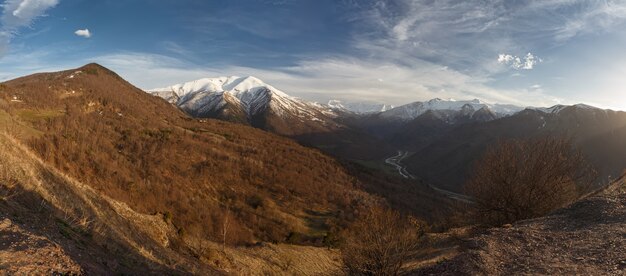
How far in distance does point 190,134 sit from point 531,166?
10617cm

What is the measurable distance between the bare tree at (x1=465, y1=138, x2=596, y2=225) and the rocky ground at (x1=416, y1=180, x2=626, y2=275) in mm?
5324

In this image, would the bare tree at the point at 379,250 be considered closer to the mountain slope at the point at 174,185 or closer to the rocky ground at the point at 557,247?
the rocky ground at the point at 557,247

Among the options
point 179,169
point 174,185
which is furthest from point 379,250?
point 179,169

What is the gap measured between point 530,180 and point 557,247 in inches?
490

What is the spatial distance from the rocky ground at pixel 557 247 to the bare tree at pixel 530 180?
17.5 feet

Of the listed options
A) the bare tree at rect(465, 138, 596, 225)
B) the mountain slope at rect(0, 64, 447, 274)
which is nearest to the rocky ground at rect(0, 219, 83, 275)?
the mountain slope at rect(0, 64, 447, 274)

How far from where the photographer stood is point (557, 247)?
53.9ft

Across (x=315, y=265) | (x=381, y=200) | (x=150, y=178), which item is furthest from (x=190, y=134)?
(x=315, y=265)

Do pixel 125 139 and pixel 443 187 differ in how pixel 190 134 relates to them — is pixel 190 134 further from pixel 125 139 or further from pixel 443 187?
pixel 443 187

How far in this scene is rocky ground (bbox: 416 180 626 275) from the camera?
45.1ft

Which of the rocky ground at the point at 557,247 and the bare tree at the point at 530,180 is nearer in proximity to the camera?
the rocky ground at the point at 557,247

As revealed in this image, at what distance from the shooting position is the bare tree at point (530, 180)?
27.3 meters

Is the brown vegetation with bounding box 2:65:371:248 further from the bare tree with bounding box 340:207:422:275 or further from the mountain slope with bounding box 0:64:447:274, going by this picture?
the bare tree with bounding box 340:207:422:275

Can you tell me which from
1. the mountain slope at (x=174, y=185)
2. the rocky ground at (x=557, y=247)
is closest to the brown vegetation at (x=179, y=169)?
the mountain slope at (x=174, y=185)
